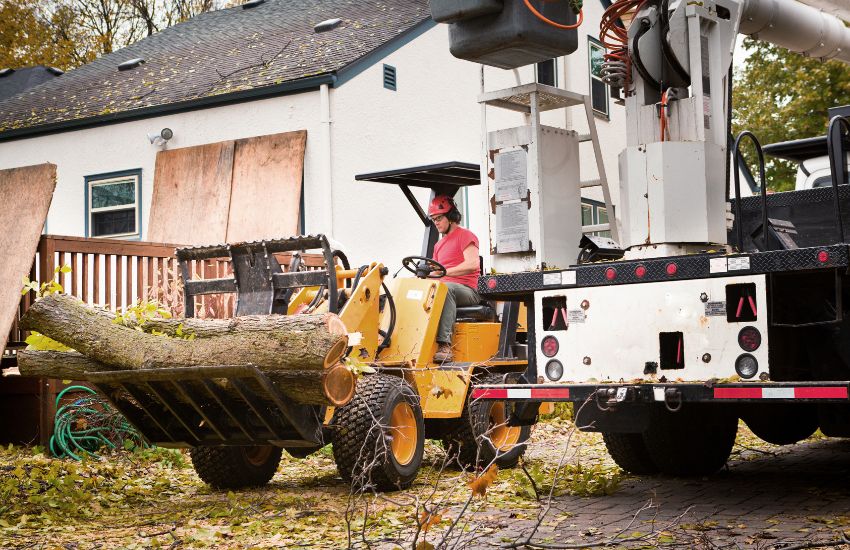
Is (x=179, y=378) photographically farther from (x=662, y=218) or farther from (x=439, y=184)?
(x=439, y=184)

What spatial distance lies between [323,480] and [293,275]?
1966 millimetres

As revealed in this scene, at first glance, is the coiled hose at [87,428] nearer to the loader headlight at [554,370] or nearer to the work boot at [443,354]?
Result: the work boot at [443,354]

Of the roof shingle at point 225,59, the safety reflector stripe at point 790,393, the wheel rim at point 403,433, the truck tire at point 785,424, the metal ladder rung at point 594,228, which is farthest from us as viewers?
the roof shingle at point 225,59

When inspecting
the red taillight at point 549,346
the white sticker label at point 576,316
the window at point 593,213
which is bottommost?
the red taillight at point 549,346

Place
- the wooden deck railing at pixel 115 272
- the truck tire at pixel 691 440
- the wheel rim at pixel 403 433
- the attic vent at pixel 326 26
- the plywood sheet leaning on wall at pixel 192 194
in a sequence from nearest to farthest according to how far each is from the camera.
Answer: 1. the wheel rim at pixel 403 433
2. the truck tire at pixel 691 440
3. the wooden deck railing at pixel 115 272
4. the plywood sheet leaning on wall at pixel 192 194
5. the attic vent at pixel 326 26

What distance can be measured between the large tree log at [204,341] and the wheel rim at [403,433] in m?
1.23

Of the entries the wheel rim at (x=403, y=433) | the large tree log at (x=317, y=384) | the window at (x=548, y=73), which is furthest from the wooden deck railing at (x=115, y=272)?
the window at (x=548, y=73)

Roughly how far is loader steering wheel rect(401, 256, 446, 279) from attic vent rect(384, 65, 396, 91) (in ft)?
26.0

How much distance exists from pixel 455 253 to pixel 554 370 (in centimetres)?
266

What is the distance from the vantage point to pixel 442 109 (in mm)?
18500

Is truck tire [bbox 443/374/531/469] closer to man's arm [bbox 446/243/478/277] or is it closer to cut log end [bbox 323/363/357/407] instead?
man's arm [bbox 446/243/478/277]

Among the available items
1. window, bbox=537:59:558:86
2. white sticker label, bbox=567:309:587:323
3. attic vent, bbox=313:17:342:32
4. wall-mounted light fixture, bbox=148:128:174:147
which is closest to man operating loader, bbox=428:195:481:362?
white sticker label, bbox=567:309:587:323

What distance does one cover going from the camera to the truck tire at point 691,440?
8.37m

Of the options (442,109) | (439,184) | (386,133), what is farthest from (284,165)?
(439,184)
